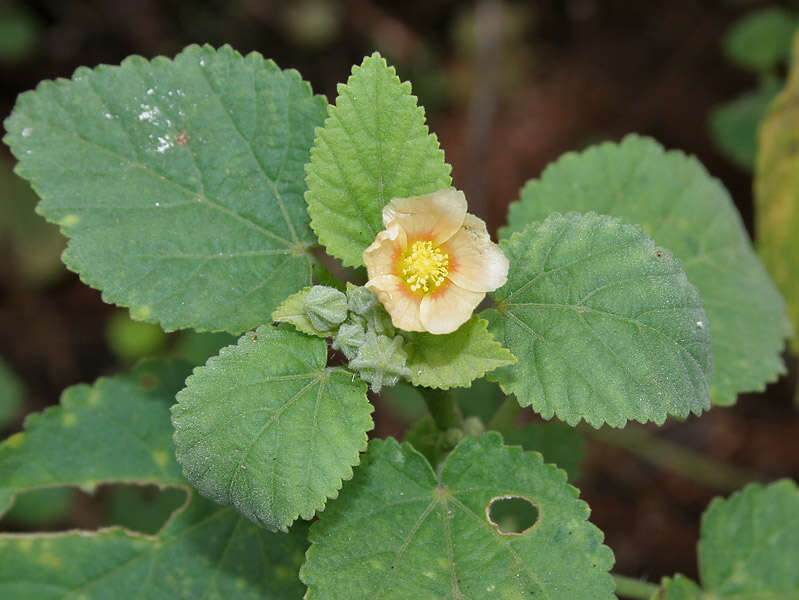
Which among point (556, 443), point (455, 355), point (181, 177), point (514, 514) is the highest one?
point (181, 177)

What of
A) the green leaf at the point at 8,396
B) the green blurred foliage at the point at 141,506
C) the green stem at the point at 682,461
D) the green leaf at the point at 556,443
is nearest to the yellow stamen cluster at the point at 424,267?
the green leaf at the point at 556,443

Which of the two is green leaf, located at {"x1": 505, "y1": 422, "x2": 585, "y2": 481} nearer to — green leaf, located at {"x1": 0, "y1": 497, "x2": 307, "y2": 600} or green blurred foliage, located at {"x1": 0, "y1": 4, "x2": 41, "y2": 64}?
green leaf, located at {"x1": 0, "y1": 497, "x2": 307, "y2": 600}

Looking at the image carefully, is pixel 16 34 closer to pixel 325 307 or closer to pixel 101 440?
pixel 101 440

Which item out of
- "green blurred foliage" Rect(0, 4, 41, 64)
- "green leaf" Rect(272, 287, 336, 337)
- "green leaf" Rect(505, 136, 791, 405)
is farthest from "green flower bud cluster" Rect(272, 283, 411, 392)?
"green blurred foliage" Rect(0, 4, 41, 64)

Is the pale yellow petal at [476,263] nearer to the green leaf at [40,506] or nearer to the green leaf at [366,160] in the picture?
the green leaf at [366,160]

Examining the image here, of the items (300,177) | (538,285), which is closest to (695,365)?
(538,285)

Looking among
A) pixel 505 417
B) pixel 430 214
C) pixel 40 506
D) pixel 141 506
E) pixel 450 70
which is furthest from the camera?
pixel 450 70

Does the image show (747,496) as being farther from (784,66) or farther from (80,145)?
(784,66)

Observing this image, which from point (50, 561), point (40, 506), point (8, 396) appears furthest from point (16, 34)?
point (50, 561)
